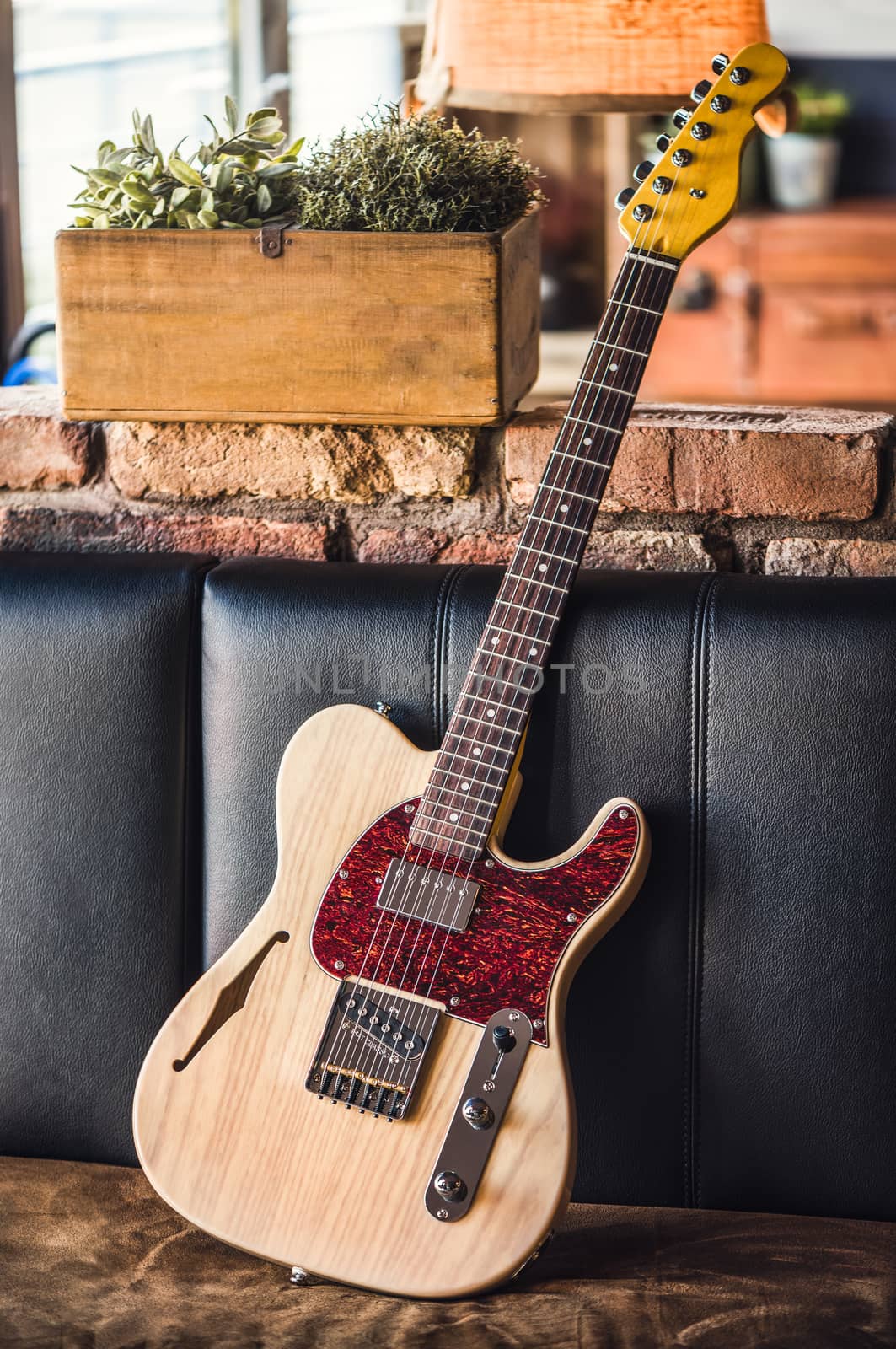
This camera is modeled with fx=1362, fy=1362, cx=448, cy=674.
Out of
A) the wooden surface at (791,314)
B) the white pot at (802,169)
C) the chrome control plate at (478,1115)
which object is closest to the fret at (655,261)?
the chrome control plate at (478,1115)

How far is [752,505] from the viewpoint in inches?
48.2

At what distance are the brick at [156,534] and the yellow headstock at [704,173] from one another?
424mm

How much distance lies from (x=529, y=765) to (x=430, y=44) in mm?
789

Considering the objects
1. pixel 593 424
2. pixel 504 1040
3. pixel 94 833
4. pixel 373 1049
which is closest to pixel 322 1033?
pixel 373 1049

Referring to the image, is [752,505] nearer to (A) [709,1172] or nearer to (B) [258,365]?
(B) [258,365]

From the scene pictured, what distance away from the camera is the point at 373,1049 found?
3.42 ft

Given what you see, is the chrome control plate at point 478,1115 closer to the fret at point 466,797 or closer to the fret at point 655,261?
the fret at point 466,797

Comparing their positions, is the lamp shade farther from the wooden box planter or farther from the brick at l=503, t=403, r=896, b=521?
the brick at l=503, t=403, r=896, b=521

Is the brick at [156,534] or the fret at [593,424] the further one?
the brick at [156,534]

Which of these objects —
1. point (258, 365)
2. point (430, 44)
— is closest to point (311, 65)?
point (430, 44)

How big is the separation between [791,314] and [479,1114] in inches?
111

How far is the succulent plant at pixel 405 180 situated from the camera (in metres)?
1.18

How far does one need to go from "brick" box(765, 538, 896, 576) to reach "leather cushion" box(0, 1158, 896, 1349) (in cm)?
55

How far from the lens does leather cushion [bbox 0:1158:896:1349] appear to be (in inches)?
37.6
